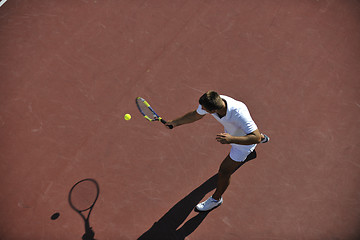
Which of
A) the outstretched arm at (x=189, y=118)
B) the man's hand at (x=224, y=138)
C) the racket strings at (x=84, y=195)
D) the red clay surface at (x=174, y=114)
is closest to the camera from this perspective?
the man's hand at (x=224, y=138)

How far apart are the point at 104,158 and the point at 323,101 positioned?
4053 millimetres

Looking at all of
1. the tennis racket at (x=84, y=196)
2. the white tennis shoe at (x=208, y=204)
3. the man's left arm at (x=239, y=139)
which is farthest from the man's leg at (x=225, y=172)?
the tennis racket at (x=84, y=196)

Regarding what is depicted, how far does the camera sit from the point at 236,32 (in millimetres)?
6480

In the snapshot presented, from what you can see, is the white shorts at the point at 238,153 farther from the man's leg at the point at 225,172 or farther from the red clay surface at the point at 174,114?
the red clay surface at the point at 174,114

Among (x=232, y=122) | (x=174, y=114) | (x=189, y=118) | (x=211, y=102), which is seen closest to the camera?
(x=211, y=102)

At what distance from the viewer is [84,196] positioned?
500 cm

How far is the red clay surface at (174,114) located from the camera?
4801 millimetres

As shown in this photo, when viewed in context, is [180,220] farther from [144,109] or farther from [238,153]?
[144,109]

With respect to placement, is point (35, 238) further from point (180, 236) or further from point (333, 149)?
point (333, 149)

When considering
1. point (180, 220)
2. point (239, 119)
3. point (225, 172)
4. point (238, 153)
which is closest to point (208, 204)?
point (180, 220)

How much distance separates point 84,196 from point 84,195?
0.05 feet

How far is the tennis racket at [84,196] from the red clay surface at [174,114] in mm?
104

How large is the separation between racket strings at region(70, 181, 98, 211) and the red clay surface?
12cm

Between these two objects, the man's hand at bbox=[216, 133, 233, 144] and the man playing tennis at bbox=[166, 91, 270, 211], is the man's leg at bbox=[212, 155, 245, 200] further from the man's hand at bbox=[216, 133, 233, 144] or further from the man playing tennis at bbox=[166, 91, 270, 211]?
the man's hand at bbox=[216, 133, 233, 144]
